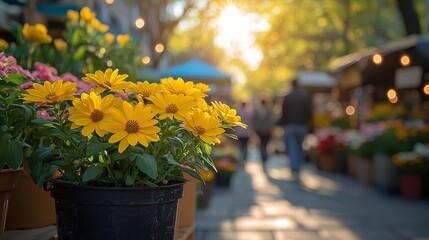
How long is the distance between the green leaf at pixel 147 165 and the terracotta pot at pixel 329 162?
12199mm

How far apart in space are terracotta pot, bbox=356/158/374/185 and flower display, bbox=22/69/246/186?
9103mm

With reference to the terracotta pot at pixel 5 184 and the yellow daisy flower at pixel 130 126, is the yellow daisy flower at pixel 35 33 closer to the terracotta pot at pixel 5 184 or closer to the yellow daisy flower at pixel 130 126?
the terracotta pot at pixel 5 184


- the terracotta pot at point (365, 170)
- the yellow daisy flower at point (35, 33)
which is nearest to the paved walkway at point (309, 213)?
the terracotta pot at point (365, 170)

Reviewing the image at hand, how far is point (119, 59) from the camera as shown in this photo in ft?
16.8

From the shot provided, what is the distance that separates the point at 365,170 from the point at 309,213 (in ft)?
12.7

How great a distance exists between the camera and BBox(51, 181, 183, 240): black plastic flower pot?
215 centimetres

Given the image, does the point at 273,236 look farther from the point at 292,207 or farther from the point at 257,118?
the point at 257,118

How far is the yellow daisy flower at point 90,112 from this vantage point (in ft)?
6.90

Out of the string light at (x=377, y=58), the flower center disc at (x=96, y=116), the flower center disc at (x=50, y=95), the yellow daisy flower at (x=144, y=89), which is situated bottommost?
the flower center disc at (x=96, y=116)

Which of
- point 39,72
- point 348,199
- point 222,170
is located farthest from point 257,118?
point 39,72

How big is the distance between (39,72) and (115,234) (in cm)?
154

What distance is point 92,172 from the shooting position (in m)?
2.13

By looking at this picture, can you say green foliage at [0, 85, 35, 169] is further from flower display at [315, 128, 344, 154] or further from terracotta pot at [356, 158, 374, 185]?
flower display at [315, 128, 344, 154]

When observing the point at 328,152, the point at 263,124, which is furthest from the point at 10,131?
the point at 263,124
